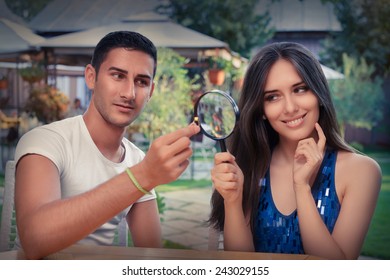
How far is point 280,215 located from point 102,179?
635 millimetres

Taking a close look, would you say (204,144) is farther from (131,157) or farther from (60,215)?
(60,215)

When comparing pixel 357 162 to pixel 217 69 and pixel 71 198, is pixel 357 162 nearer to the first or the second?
pixel 217 69

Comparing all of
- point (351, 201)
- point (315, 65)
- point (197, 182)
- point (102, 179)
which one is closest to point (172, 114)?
point (197, 182)

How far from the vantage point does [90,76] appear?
7.14 ft

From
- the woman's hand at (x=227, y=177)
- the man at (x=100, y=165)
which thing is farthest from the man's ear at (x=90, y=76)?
the woman's hand at (x=227, y=177)

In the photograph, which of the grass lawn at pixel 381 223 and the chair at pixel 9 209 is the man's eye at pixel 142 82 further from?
the grass lawn at pixel 381 223

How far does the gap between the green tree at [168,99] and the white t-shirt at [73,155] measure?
0.38 m

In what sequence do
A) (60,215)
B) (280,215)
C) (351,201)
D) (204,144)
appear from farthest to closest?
(204,144) → (280,215) → (351,201) → (60,215)

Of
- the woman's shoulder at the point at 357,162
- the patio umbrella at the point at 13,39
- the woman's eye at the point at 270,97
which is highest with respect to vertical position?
the patio umbrella at the point at 13,39

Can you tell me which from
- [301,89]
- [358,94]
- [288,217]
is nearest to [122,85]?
[301,89]

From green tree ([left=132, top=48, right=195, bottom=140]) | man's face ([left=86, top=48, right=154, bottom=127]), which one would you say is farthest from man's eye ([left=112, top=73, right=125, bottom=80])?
green tree ([left=132, top=48, right=195, bottom=140])

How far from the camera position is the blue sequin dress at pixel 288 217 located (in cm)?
204

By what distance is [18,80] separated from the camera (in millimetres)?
2439

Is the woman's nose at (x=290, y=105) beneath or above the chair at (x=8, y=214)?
above
